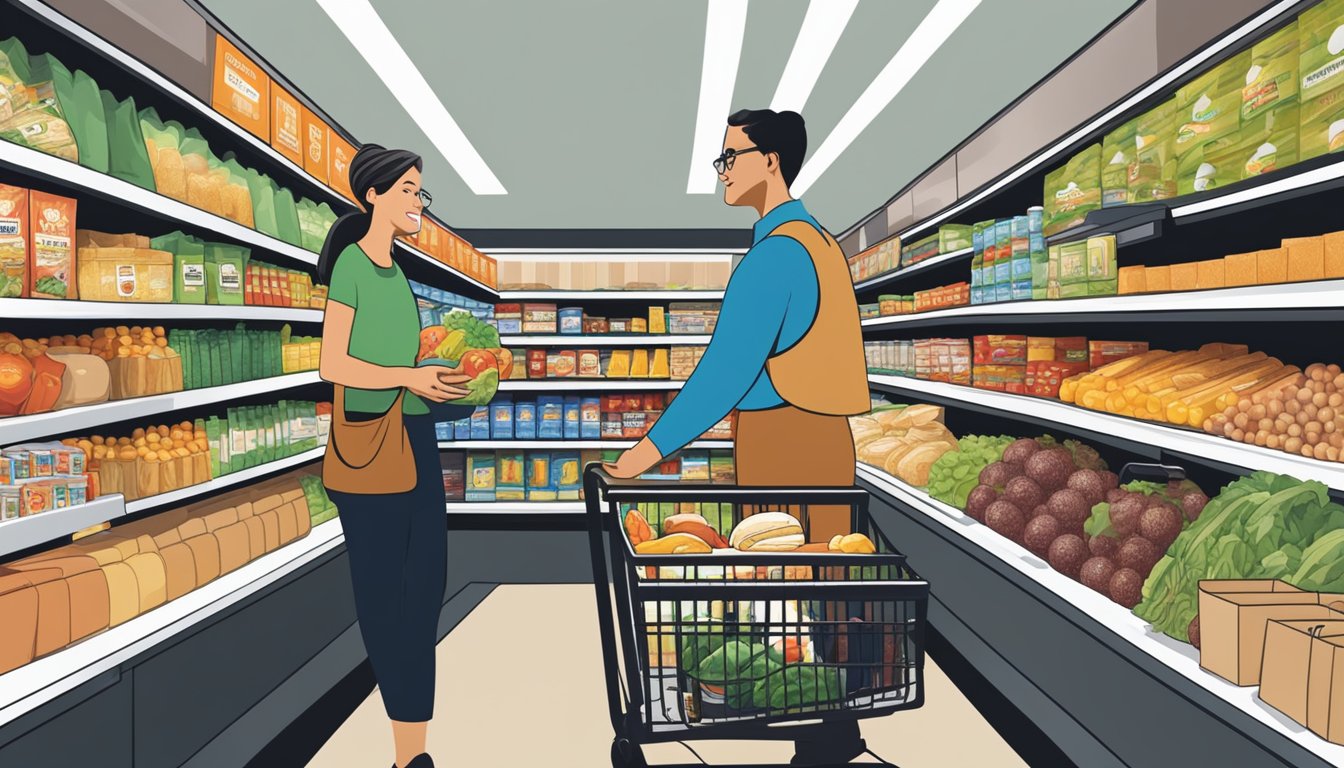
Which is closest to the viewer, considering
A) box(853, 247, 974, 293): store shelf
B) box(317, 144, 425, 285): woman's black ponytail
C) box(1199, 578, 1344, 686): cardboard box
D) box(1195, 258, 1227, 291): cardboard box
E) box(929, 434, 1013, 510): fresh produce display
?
box(1199, 578, 1344, 686): cardboard box

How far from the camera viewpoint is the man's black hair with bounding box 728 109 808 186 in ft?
6.67

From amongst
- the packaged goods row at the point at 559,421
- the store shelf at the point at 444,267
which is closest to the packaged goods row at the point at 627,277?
the store shelf at the point at 444,267

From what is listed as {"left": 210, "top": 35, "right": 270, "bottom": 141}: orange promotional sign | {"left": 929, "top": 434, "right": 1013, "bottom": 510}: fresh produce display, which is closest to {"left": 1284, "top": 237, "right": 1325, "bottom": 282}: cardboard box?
{"left": 929, "top": 434, "right": 1013, "bottom": 510}: fresh produce display

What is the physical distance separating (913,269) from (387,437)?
10.4 ft

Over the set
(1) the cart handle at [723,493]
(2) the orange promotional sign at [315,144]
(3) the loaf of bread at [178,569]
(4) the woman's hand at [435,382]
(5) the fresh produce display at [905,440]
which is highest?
(2) the orange promotional sign at [315,144]

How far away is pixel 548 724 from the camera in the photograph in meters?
3.22

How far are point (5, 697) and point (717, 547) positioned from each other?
1.49 metres

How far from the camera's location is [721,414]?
1.75 meters

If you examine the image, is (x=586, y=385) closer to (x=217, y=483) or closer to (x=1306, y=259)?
(x=217, y=483)

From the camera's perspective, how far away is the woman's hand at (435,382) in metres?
2.25

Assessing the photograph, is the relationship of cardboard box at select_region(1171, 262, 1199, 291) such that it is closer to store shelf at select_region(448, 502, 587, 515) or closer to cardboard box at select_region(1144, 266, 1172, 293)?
cardboard box at select_region(1144, 266, 1172, 293)

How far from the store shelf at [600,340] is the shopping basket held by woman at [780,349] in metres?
3.44

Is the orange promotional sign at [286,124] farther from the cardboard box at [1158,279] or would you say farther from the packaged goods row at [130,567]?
the cardboard box at [1158,279]

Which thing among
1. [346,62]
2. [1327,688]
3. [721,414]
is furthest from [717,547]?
[346,62]
